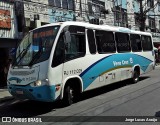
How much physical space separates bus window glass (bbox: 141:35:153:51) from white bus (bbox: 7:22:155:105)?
3805mm

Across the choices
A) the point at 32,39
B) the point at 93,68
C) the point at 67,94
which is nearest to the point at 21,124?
the point at 67,94

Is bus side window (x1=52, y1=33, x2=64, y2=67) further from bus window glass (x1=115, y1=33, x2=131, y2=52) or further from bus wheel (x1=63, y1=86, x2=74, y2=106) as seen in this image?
bus window glass (x1=115, y1=33, x2=131, y2=52)

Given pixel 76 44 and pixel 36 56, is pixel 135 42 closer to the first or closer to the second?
pixel 76 44

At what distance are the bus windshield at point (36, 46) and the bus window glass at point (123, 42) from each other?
4.60 meters

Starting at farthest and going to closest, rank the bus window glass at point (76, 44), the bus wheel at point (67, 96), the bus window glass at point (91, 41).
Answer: the bus window glass at point (91, 41), the bus window glass at point (76, 44), the bus wheel at point (67, 96)

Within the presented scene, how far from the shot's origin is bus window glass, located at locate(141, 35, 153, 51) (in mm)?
16642

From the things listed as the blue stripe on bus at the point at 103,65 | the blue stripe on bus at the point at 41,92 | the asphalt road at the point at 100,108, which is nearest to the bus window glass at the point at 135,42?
the blue stripe on bus at the point at 103,65

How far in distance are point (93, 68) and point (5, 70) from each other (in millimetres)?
8902

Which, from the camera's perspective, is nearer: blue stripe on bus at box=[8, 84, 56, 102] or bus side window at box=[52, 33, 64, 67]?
blue stripe on bus at box=[8, 84, 56, 102]

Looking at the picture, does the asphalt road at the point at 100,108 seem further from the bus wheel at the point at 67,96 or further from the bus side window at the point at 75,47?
the bus side window at the point at 75,47

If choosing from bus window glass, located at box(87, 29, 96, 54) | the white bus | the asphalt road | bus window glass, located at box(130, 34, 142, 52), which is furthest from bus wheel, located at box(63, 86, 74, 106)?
bus window glass, located at box(130, 34, 142, 52)

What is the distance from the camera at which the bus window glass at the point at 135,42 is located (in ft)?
50.1

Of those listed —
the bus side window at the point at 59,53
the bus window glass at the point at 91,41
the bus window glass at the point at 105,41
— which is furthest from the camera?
the bus window glass at the point at 105,41

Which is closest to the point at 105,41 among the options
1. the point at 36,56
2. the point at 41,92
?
the point at 36,56
